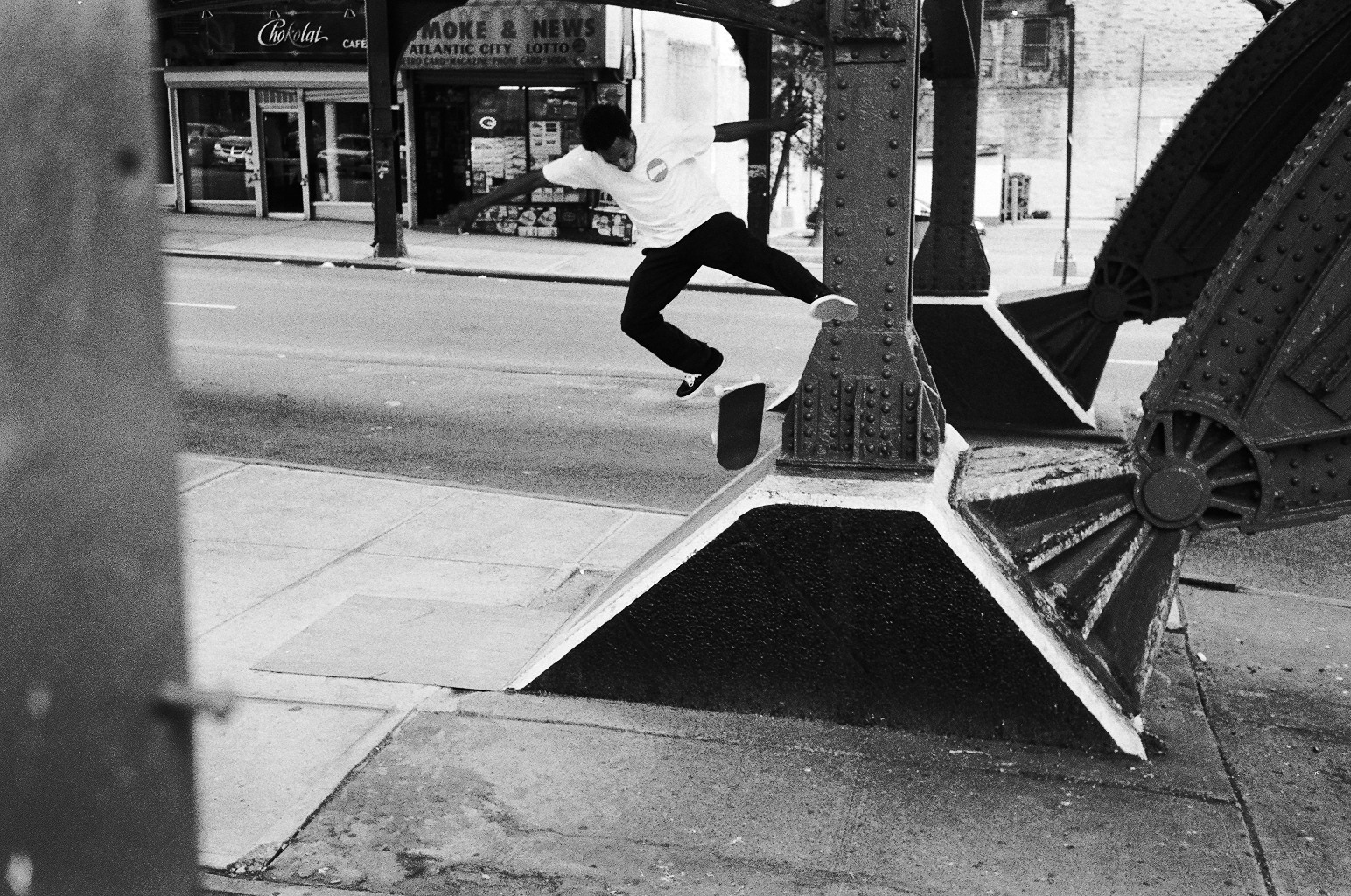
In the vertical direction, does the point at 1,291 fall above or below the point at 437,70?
below

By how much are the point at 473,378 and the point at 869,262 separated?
7.75 m

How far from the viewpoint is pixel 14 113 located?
1.04 metres

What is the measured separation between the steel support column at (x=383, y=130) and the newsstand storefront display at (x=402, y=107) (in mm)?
4074

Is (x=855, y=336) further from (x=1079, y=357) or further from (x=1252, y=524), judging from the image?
(x=1079, y=357)

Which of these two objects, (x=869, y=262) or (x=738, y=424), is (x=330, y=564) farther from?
(x=869, y=262)

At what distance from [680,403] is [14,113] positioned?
10.3 m

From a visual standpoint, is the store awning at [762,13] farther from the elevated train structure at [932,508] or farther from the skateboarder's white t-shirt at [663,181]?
the skateboarder's white t-shirt at [663,181]

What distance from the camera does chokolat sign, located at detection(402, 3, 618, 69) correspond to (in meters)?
25.0

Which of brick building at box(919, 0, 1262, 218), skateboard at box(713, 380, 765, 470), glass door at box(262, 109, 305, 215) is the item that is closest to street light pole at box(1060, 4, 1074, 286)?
skateboard at box(713, 380, 765, 470)

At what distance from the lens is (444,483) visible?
28.2 ft

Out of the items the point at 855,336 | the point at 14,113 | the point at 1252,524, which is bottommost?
the point at 1252,524

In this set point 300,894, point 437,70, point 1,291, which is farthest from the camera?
point 437,70

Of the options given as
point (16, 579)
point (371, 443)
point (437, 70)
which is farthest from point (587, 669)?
point (437, 70)

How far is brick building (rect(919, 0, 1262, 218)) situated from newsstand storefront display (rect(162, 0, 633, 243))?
19.3 m
